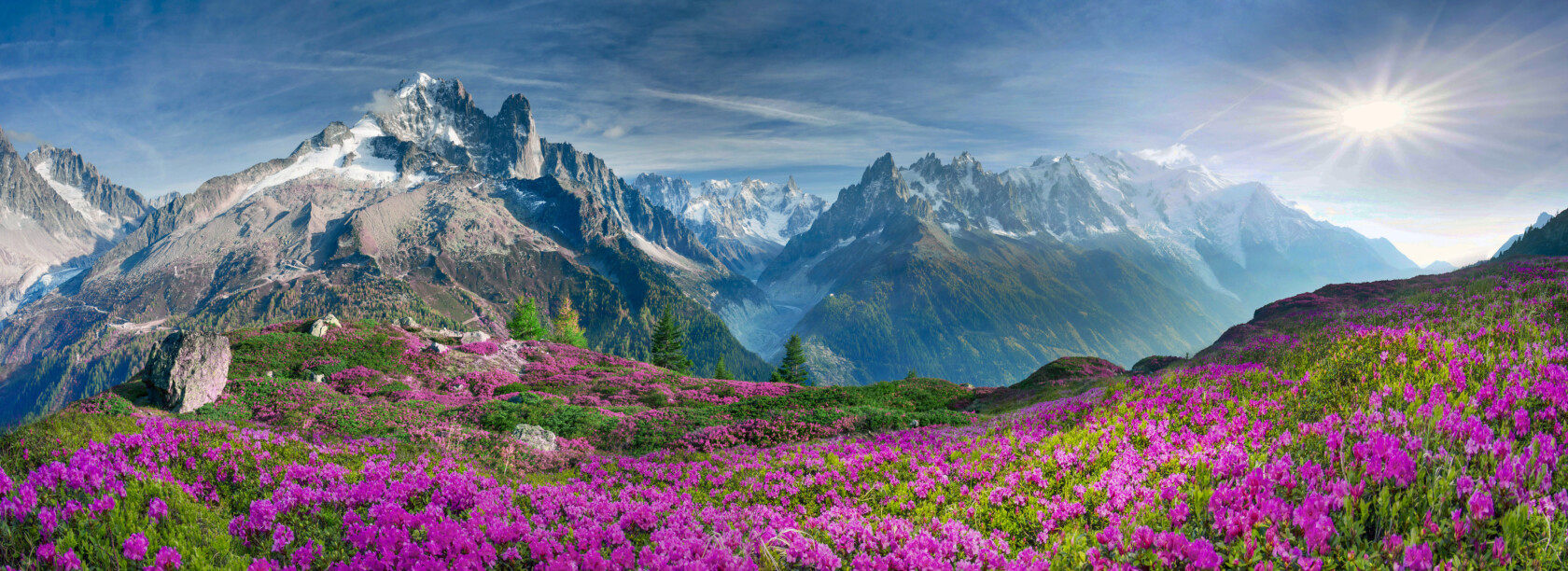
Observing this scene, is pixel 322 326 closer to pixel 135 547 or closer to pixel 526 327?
pixel 135 547

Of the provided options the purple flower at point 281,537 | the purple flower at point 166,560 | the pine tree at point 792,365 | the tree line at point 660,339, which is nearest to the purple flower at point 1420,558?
the purple flower at point 281,537

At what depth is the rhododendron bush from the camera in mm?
4332

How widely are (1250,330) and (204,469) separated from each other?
4022 centimetres

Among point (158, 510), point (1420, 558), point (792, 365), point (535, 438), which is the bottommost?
point (792, 365)

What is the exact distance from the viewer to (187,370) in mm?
18922

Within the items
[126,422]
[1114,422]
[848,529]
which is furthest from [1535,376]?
[126,422]

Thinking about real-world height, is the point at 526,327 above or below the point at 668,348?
above

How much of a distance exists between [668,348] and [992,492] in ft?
267

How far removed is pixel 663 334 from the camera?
284ft

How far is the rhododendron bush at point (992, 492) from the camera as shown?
4332mm

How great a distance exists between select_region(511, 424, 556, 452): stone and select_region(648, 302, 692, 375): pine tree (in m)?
64.5

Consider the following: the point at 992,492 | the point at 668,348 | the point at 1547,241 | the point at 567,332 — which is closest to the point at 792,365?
the point at 668,348

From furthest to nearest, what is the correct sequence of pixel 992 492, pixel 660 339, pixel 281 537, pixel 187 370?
pixel 660 339
pixel 187 370
pixel 992 492
pixel 281 537

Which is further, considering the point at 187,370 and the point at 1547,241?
the point at 1547,241
